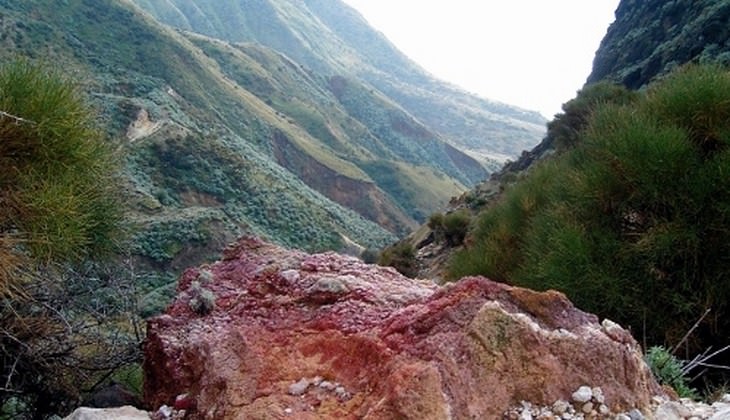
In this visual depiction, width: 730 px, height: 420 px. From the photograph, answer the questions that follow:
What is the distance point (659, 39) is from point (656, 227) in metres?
29.0

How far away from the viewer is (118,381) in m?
5.48

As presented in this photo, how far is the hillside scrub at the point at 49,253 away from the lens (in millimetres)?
4582

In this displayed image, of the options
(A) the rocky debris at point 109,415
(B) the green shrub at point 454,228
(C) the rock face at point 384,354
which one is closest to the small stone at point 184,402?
(C) the rock face at point 384,354

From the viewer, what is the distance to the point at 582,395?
2.89 metres

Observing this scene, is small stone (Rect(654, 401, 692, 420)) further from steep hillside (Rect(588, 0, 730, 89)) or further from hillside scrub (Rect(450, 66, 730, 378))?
steep hillside (Rect(588, 0, 730, 89))

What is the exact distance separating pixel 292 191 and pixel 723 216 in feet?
147

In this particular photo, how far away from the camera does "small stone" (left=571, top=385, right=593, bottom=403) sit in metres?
2.88

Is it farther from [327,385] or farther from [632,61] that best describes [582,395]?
[632,61]

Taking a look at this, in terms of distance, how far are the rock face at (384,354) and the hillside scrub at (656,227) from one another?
2.97 meters

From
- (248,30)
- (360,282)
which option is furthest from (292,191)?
(248,30)

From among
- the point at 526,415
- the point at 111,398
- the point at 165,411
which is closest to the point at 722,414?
the point at 526,415

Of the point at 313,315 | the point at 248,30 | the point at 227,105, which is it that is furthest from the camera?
the point at 248,30

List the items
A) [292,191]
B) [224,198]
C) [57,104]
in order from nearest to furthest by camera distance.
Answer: [57,104]
[224,198]
[292,191]

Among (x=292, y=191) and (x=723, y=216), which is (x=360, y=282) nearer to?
(x=723, y=216)
